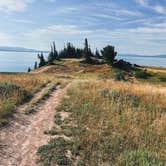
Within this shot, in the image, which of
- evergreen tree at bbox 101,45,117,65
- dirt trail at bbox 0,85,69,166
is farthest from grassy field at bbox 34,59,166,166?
evergreen tree at bbox 101,45,117,65

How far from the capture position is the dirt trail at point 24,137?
9383mm

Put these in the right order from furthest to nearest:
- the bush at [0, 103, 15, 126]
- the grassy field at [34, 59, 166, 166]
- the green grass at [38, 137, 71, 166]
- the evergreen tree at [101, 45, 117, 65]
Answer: the evergreen tree at [101, 45, 117, 65] → the bush at [0, 103, 15, 126] → the grassy field at [34, 59, 166, 166] → the green grass at [38, 137, 71, 166]

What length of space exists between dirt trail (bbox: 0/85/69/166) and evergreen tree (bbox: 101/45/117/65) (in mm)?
54445

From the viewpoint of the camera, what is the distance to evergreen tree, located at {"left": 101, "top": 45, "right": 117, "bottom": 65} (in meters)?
69.8

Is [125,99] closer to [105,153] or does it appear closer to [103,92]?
[103,92]

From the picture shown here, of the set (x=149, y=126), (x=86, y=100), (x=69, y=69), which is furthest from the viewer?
(x=69, y=69)

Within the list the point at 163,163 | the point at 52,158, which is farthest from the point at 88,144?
the point at 163,163

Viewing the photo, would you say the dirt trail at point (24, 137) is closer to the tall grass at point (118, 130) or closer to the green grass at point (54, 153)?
the green grass at point (54, 153)

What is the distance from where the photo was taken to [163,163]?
9.18 m

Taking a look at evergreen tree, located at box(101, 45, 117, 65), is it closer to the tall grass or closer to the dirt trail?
the tall grass

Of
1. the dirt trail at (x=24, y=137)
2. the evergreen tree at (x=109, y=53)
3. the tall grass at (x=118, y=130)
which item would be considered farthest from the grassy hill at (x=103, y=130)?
the evergreen tree at (x=109, y=53)

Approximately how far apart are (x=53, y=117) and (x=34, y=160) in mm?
5771

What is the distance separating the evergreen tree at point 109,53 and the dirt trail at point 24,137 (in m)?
54.4

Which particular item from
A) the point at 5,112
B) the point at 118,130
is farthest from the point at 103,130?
the point at 5,112
